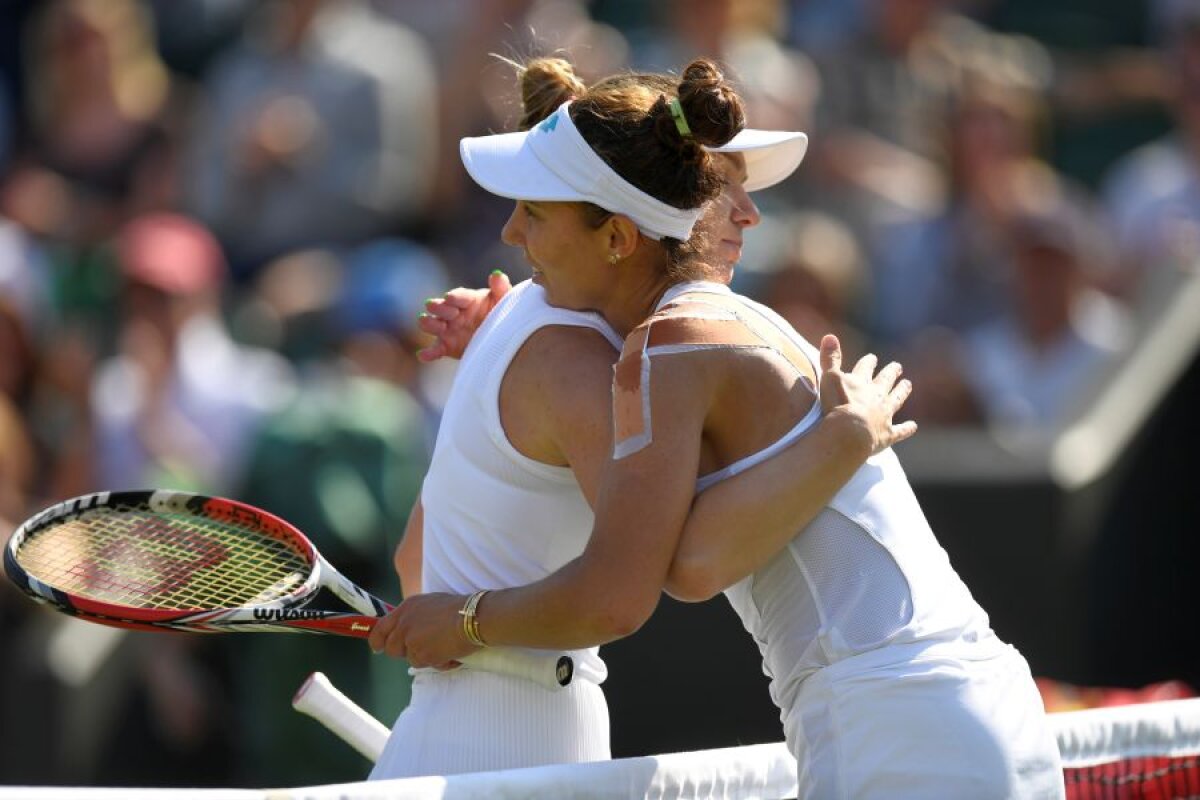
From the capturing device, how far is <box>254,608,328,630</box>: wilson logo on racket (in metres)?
3.35

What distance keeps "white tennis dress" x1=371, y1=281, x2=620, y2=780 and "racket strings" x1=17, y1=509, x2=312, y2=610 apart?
0.38m

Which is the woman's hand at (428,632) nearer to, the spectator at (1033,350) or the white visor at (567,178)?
the white visor at (567,178)

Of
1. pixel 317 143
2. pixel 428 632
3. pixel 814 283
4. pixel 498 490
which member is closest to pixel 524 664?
pixel 428 632

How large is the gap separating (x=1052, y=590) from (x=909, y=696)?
4248 mm

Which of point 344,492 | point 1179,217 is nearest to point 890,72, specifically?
point 1179,217

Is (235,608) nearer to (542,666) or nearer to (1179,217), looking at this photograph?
(542,666)

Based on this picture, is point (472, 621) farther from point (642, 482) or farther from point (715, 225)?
point (715, 225)

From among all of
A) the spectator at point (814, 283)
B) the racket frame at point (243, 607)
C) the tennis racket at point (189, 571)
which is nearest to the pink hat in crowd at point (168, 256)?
the spectator at point (814, 283)

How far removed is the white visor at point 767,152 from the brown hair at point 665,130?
83 millimetres

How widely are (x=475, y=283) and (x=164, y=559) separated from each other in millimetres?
4498

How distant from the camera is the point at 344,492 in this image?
7.46 metres

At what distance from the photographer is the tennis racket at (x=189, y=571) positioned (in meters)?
3.33

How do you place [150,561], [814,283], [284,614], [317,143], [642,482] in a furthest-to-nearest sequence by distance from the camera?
1. [317,143]
2. [814,283]
3. [150,561]
4. [284,614]
5. [642,482]

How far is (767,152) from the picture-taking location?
10.9 ft
